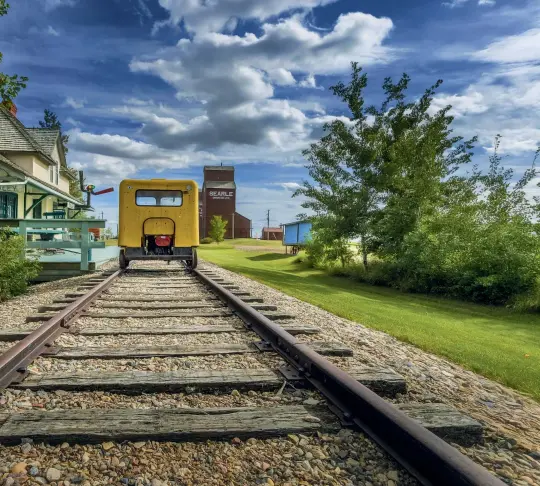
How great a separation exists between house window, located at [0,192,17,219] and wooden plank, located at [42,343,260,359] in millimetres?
19136

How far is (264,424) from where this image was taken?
2.58m

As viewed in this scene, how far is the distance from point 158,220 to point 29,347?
952cm

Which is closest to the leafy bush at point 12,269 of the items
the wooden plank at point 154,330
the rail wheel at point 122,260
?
the rail wheel at point 122,260

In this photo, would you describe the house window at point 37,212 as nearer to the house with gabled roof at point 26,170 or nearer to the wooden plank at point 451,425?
the house with gabled roof at point 26,170

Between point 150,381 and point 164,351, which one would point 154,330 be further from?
point 150,381

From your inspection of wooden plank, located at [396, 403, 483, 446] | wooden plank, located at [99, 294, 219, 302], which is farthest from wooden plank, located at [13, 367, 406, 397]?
wooden plank, located at [99, 294, 219, 302]

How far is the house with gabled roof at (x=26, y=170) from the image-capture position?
732 inches

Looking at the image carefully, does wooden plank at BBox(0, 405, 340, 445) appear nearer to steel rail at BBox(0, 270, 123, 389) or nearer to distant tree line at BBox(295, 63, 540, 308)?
steel rail at BBox(0, 270, 123, 389)

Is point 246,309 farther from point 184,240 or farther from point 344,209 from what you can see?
point 344,209

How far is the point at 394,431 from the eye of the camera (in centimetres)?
234

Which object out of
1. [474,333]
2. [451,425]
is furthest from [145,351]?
[474,333]

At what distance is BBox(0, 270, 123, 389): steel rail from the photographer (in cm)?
333

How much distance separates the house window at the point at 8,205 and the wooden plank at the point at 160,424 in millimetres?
20766

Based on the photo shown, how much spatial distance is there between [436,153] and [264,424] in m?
19.9
